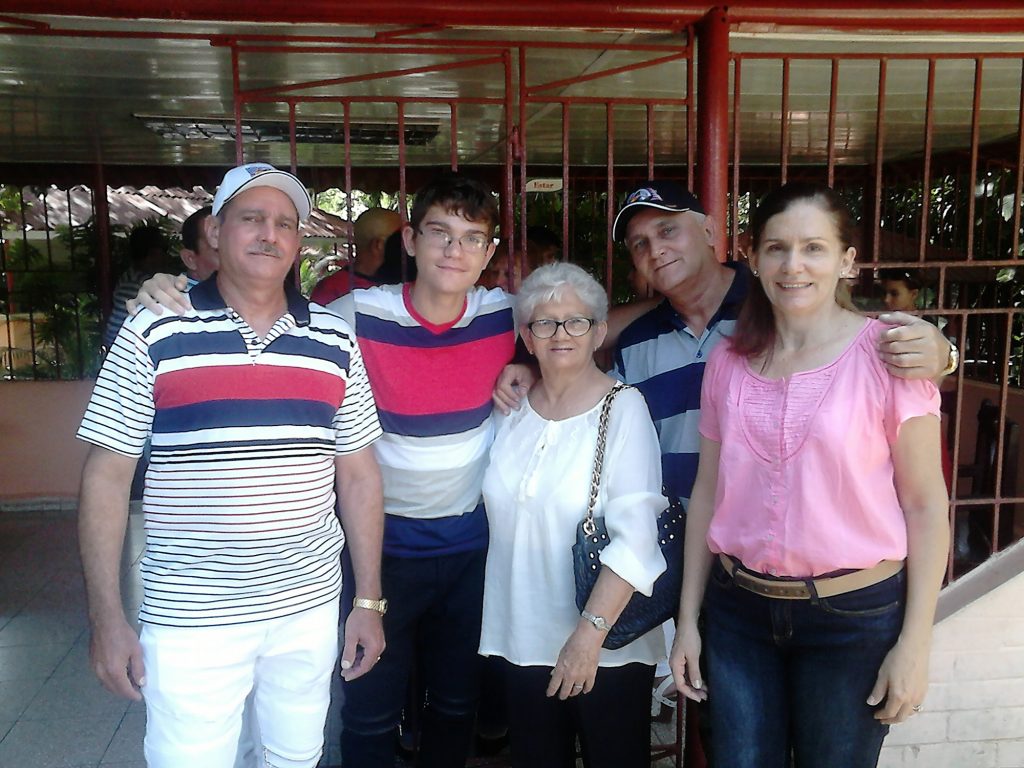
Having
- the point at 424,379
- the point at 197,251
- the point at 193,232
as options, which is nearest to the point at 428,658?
the point at 424,379

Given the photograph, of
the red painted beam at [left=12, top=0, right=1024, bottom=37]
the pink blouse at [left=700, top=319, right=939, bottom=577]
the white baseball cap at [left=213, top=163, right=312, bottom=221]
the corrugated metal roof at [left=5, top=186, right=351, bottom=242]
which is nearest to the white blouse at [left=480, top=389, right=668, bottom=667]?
the pink blouse at [left=700, top=319, right=939, bottom=577]

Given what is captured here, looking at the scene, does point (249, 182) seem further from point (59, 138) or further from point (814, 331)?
point (59, 138)

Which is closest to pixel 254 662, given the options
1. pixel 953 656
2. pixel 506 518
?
pixel 506 518

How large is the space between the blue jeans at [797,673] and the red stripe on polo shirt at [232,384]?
1.09 meters

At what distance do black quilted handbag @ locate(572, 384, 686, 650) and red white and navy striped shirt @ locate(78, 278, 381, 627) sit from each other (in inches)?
26.7

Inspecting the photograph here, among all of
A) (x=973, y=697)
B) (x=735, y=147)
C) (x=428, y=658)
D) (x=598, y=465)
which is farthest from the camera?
(x=973, y=697)

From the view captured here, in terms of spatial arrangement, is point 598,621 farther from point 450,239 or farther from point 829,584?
point 450,239

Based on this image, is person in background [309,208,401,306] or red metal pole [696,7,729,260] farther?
person in background [309,208,401,306]

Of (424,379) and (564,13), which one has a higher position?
(564,13)

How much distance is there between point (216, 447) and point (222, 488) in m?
0.10

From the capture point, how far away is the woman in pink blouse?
158 cm

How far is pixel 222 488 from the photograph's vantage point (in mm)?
1778

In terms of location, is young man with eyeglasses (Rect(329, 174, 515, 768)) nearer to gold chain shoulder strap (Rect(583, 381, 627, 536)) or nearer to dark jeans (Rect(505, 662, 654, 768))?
dark jeans (Rect(505, 662, 654, 768))

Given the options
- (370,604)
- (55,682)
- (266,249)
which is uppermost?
(266,249)
